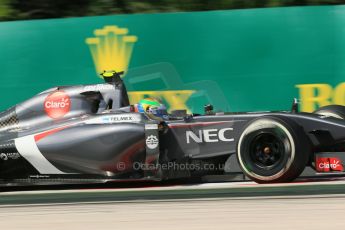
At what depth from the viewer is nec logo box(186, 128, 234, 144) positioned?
730 centimetres

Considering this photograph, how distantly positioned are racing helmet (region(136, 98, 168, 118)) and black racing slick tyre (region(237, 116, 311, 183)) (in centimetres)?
101

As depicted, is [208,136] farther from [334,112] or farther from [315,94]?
[315,94]

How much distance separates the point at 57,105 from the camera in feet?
26.0

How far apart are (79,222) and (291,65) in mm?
4871

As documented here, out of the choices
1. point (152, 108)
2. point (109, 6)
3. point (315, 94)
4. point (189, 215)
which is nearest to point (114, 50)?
point (109, 6)

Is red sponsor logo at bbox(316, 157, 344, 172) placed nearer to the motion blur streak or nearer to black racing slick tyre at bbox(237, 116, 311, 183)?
black racing slick tyre at bbox(237, 116, 311, 183)

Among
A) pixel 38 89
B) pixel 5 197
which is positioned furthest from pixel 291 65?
pixel 5 197

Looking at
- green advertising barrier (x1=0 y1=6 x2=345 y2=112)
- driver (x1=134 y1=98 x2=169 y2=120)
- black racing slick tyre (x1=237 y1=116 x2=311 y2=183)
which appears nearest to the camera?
black racing slick tyre (x1=237 y1=116 x2=311 y2=183)

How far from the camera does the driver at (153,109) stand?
7.61 meters

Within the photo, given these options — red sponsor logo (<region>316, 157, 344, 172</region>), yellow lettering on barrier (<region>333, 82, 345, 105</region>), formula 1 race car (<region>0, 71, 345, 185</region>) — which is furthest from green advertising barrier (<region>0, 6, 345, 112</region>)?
red sponsor logo (<region>316, 157, 344, 172</region>)

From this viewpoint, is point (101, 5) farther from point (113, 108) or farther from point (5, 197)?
point (5, 197)

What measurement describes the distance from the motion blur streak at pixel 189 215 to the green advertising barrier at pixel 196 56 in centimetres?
358

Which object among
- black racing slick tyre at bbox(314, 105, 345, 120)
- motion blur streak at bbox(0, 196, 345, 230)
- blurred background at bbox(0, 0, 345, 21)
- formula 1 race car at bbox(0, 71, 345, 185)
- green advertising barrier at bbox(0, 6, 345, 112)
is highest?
blurred background at bbox(0, 0, 345, 21)

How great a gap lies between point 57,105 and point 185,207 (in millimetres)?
2572
